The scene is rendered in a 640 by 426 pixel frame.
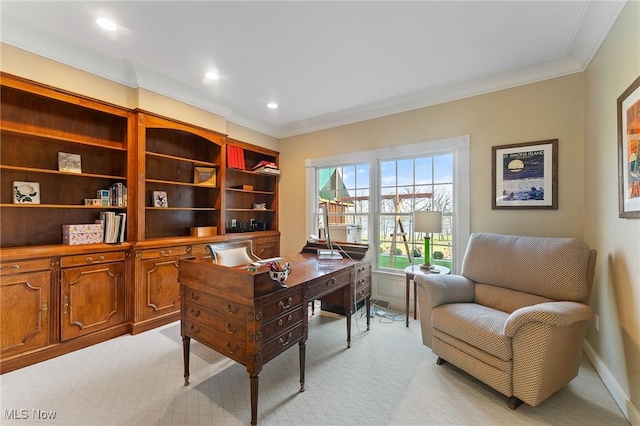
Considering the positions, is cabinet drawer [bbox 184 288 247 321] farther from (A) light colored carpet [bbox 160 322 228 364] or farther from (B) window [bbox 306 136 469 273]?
(B) window [bbox 306 136 469 273]

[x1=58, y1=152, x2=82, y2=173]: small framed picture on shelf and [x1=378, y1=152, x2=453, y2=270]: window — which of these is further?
[x1=378, y1=152, x2=453, y2=270]: window

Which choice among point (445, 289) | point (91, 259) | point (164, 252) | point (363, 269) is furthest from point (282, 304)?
point (91, 259)

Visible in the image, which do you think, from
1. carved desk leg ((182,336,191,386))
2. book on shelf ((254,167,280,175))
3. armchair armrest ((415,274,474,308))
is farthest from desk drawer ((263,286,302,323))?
book on shelf ((254,167,280,175))

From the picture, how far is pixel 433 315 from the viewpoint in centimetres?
220

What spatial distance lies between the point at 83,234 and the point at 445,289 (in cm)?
339

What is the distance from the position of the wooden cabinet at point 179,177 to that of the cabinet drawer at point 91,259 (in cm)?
49

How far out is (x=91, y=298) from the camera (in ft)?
8.23

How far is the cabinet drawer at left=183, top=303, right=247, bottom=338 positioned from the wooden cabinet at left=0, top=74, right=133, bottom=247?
1658 mm

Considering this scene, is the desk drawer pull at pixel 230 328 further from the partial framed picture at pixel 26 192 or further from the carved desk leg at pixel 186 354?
the partial framed picture at pixel 26 192

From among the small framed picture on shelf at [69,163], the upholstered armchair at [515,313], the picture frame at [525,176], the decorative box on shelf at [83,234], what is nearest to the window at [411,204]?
the picture frame at [525,176]

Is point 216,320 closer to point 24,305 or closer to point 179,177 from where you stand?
point 24,305

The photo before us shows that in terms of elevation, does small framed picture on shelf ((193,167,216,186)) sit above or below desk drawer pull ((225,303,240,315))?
above

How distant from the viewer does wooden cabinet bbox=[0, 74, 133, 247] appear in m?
2.29

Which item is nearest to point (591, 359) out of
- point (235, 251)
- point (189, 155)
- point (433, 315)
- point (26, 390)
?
point (433, 315)
